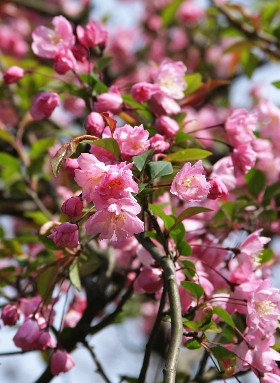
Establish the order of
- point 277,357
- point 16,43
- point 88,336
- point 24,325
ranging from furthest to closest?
point 16,43
point 88,336
point 24,325
point 277,357

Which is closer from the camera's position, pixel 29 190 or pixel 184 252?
pixel 184 252

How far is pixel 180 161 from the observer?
58.6 inches

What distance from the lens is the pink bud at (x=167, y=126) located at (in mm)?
1589

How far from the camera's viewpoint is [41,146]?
244cm

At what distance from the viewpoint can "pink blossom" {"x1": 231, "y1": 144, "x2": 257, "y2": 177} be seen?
160 cm

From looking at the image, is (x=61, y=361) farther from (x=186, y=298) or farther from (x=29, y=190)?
(x=29, y=190)

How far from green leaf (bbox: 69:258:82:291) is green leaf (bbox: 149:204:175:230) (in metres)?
0.30

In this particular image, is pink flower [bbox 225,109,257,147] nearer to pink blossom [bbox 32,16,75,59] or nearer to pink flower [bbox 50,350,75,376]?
pink blossom [bbox 32,16,75,59]

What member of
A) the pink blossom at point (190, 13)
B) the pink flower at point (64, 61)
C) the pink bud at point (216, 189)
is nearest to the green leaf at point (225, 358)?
the pink bud at point (216, 189)

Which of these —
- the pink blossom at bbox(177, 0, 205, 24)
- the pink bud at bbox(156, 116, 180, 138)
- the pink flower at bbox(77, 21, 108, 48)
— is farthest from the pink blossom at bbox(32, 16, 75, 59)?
Result: the pink blossom at bbox(177, 0, 205, 24)

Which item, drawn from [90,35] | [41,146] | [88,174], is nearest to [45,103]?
[90,35]

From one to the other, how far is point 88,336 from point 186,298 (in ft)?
1.52

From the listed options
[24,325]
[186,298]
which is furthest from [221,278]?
[24,325]

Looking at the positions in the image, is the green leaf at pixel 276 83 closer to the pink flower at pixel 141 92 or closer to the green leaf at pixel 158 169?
the pink flower at pixel 141 92
